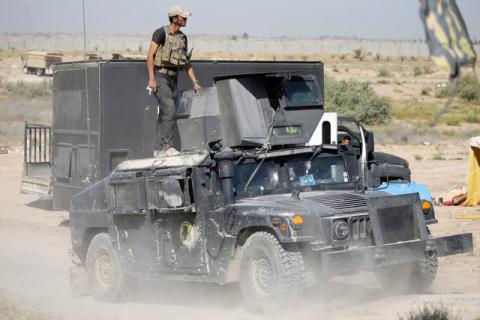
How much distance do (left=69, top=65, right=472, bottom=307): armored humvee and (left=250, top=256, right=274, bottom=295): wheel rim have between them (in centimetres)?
1

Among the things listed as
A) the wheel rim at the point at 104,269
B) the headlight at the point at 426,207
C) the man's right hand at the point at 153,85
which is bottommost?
the wheel rim at the point at 104,269

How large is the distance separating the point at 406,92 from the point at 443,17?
53290 millimetres

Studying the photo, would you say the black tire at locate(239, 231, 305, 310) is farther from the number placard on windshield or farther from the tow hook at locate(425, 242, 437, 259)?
the tow hook at locate(425, 242, 437, 259)

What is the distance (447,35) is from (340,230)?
475 centimetres

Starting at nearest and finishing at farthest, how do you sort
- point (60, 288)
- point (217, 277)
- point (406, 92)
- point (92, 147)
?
point (217, 277)
point (60, 288)
point (92, 147)
point (406, 92)

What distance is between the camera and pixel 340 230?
384 inches

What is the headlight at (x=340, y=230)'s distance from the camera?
9711mm

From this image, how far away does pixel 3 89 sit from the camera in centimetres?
6022

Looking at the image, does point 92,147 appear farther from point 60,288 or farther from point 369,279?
point 369,279

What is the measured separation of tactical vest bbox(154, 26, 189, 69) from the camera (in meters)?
12.1

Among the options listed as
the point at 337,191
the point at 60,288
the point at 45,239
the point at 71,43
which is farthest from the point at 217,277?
the point at 71,43

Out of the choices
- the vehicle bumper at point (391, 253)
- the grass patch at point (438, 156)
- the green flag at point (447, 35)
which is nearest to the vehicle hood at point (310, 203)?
the vehicle bumper at point (391, 253)

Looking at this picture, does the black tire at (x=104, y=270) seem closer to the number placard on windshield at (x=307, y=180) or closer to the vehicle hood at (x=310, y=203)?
the vehicle hood at (x=310, y=203)

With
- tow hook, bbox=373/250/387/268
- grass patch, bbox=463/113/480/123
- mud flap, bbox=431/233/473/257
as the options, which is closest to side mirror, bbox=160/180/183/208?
tow hook, bbox=373/250/387/268
